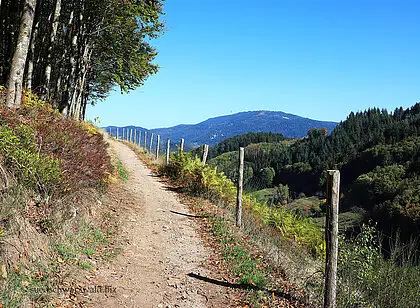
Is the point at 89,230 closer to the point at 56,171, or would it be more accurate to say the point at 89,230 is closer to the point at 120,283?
the point at 56,171

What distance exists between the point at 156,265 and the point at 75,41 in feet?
39.6

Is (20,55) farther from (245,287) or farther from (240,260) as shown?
(245,287)

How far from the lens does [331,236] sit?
519 cm

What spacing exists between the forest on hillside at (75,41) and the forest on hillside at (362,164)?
59.7 m

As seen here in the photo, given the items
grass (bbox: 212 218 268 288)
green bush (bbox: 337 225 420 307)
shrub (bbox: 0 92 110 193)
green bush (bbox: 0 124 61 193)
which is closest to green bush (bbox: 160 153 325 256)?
grass (bbox: 212 218 268 288)

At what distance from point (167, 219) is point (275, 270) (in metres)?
4.11

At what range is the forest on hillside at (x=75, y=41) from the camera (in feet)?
45.0

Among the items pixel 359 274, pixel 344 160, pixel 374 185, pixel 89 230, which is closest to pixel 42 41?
pixel 89 230

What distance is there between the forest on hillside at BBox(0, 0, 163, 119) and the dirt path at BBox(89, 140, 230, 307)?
600cm

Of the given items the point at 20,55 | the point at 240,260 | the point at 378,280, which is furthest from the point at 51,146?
the point at 378,280

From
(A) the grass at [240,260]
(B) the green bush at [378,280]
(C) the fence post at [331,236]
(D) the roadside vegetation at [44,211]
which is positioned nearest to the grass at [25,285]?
(D) the roadside vegetation at [44,211]

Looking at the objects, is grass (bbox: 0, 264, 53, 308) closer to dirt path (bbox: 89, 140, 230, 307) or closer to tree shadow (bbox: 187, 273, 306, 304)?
dirt path (bbox: 89, 140, 230, 307)

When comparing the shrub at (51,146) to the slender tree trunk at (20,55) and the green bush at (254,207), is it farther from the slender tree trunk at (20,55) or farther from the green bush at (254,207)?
the green bush at (254,207)

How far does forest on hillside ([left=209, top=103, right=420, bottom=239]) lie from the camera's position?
8769 cm
